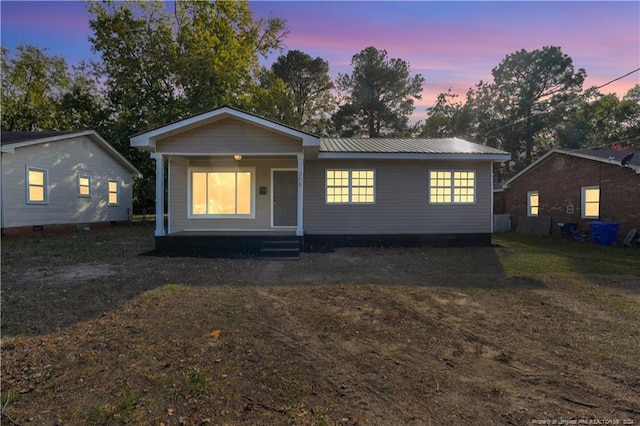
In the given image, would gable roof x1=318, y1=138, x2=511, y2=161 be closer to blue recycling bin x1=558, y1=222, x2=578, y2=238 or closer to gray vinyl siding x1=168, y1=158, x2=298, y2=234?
gray vinyl siding x1=168, y1=158, x2=298, y2=234

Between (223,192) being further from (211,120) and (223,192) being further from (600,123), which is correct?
(600,123)

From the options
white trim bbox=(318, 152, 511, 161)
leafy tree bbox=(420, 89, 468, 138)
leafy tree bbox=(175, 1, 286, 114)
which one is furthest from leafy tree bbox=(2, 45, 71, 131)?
leafy tree bbox=(420, 89, 468, 138)

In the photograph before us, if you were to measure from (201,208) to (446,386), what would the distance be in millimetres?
10145

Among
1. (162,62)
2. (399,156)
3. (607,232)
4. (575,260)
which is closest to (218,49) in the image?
(162,62)

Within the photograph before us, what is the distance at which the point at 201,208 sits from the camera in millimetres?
11461

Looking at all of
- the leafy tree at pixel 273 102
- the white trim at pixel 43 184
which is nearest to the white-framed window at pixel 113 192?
Result: the white trim at pixel 43 184

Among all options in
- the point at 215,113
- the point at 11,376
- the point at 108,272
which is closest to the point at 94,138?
the point at 215,113

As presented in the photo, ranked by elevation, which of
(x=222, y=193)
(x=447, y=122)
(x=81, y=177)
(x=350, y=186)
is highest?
(x=447, y=122)

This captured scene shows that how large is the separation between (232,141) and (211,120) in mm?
825

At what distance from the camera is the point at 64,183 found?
1502 cm

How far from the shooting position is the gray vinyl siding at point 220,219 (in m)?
→ 11.4

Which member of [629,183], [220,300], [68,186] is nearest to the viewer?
[220,300]

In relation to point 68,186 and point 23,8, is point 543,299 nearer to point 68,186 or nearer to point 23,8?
point 23,8

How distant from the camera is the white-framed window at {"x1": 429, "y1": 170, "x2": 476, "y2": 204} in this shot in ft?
37.0
